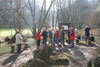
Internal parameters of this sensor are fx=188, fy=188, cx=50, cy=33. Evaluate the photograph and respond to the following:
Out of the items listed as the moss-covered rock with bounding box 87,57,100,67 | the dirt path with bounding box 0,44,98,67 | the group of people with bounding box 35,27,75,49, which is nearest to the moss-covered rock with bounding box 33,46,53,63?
the dirt path with bounding box 0,44,98,67

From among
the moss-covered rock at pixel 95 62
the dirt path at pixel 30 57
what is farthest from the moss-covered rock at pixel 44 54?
the moss-covered rock at pixel 95 62

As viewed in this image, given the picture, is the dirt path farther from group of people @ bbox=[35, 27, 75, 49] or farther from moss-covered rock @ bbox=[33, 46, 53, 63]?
group of people @ bbox=[35, 27, 75, 49]

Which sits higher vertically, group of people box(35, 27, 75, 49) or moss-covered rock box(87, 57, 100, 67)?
group of people box(35, 27, 75, 49)

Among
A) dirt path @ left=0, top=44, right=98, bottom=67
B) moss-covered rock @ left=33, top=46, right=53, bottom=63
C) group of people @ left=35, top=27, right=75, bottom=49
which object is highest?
group of people @ left=35, top=27, right=75, bottom=49

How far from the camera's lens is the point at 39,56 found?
994 cm

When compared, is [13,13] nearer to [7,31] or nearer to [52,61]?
[7,31]

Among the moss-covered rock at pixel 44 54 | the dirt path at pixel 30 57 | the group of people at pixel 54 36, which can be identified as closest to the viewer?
the moss-covered rock at pixel 44 54

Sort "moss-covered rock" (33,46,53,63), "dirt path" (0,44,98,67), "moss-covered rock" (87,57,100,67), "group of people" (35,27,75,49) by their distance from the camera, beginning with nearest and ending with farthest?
"moss-covered rock" (87,57,100,67) < "moss-covered rock" (33,46,53,63) < "dirt path" (0,44,98,67) < "group of people" (35,27,75,49)

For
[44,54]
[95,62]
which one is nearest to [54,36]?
[44,54]

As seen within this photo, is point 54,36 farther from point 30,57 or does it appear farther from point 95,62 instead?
point 95,62

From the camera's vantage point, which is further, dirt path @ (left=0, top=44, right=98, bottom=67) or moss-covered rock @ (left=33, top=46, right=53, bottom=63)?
dirt path @ (left=0, top=44, right=98, bottom=67)

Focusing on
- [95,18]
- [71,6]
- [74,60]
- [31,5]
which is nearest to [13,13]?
[31,5]

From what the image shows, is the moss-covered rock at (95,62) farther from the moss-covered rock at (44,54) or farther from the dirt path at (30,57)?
the moss-covered rock at (44,54)

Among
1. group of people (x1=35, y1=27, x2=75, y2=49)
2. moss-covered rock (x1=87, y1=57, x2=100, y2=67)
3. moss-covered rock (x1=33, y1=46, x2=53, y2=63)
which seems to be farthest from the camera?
group of people (x1=35, y1=27, x2=75, y2=49)
